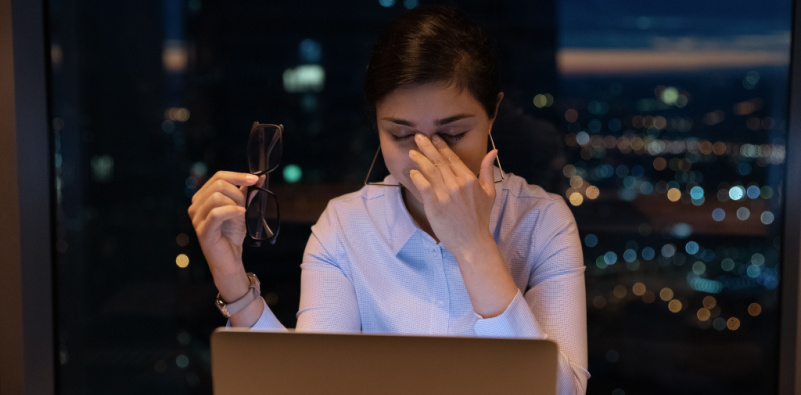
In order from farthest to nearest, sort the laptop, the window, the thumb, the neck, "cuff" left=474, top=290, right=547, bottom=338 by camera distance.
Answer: the window < the neck < the thumb < "cuff" left=474, top=290, right=547, bottom=338 < the laptop

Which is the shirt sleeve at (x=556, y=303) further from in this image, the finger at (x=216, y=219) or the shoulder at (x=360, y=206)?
the finger at (x=216, y=219)

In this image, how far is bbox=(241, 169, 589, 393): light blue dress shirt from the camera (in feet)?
4.18

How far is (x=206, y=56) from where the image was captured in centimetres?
204

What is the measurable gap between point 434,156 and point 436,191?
0.23 feet

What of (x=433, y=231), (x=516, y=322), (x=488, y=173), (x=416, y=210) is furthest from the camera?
(x=416, y=210)

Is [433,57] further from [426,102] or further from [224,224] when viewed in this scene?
[224,224]

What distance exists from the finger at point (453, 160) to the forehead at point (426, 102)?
57 mm

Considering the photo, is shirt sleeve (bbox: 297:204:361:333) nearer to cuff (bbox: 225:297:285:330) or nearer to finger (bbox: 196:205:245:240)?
cuff (bbox: 225:297:285:330)

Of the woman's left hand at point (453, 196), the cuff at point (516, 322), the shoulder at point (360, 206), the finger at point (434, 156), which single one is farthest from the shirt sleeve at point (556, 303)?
the shoulder at point (360, 206)

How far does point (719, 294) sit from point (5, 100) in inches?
93.3

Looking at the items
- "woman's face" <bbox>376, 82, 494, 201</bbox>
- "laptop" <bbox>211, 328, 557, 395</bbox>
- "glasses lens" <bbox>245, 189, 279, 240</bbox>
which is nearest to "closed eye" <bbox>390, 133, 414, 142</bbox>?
"woman's face" <bbox>376, 82, 494, 201</bbox>

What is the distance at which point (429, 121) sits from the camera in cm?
121

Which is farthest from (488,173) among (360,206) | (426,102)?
(360,206)

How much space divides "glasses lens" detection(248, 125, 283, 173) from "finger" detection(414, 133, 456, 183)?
278 mm
